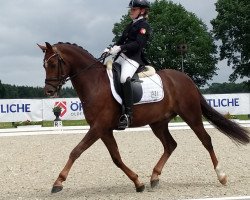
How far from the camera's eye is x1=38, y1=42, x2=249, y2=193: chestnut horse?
7.62 m

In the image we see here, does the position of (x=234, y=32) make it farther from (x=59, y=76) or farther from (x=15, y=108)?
(x=59, y=76)

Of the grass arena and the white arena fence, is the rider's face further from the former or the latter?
the white arena fence

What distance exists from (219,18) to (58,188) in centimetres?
5844

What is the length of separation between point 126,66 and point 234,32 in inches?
2206

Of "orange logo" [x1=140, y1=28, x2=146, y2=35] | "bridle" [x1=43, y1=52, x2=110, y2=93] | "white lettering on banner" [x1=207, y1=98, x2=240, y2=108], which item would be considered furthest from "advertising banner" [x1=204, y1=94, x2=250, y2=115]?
"bridle" [x1=43, y1=52, x2=110, y2=93]

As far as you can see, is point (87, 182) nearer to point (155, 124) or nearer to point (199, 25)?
point (155, 124)

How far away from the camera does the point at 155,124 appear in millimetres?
8992

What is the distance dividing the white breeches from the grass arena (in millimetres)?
1741

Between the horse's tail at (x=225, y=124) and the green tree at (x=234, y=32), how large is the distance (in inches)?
2056

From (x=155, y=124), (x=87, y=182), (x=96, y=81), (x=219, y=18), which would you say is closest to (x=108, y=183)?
(x=87, y=182)

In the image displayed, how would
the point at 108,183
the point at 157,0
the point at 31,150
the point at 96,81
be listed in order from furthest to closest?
the point at 157,0 → the point at 31,150 → the point at 108,183 → the point at 96,81

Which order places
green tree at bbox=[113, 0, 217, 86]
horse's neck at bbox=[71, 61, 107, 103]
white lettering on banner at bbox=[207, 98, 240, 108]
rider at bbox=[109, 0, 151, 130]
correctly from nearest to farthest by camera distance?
horse's neck at bbox=[71, 61, 107, 103], rider at bbox=[109, 0, 151, 130], white lettering on banner at bbox=[207, 98, 240, 108], green tree at bbox=[113, 0, 217, 86]

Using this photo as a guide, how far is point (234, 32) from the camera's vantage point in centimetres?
6222

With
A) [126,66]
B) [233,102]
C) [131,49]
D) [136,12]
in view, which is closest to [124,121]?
[126,66]
